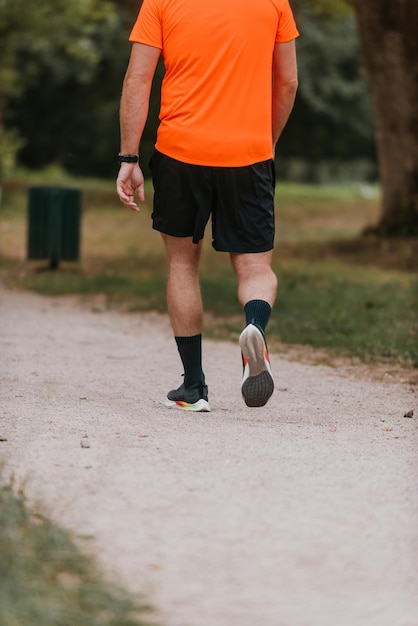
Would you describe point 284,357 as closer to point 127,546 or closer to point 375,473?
point 375,473

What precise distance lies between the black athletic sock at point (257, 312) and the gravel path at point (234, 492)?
446 millimetres

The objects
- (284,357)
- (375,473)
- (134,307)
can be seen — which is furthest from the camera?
(134,307)

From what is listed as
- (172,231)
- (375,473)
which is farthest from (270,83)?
(375,473)

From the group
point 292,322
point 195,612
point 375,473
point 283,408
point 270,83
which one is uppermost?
point 270,83

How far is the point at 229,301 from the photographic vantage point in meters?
11.3

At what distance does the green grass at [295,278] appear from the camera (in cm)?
943

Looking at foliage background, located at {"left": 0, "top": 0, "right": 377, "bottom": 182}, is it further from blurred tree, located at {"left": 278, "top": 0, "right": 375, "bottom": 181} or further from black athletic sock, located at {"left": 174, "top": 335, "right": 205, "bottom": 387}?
black athletic sock, located at {"left": 174, "top": 335, "right": 205, "bottom": 387}

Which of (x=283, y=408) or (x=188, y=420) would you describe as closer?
(x=188, y=420)

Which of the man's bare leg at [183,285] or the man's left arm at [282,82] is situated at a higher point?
the man's left arm at [282,82]

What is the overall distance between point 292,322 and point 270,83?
4510mm

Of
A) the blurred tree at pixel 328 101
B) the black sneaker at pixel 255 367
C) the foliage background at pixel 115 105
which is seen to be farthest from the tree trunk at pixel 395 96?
the blurred tree at pixel 328 101

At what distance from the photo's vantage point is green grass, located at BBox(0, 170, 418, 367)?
943 centimetres

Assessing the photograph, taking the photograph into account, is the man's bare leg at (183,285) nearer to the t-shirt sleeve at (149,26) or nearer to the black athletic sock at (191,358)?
the black athletic sock at (191,358)

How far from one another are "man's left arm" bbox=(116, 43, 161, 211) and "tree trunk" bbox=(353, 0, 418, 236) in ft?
34.0
